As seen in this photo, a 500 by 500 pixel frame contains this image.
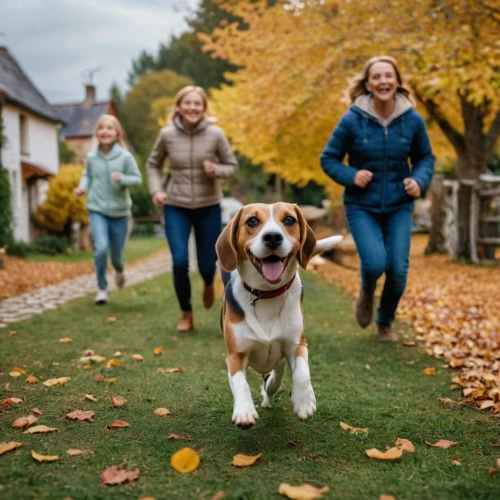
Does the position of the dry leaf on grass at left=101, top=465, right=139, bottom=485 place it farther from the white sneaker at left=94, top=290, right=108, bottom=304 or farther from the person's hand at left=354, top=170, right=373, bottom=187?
the white sneaker at left=94, top=290, right=108, bottom=304

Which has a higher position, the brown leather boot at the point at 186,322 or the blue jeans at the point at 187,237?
the blue jeans at the point at 187,237

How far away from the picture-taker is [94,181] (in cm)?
817

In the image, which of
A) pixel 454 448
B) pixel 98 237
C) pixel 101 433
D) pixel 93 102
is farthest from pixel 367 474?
pixel 93 102

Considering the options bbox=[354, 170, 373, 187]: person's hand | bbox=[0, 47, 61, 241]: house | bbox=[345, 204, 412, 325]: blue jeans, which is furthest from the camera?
bbox=[0, 47, 61, 241]: house

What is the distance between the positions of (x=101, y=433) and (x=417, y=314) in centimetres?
503

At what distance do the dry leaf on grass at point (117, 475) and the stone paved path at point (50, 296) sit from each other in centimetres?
457

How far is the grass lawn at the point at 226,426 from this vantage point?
2.52 metres

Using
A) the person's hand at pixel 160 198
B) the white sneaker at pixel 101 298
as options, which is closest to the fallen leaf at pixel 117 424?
the person's hand at pixel 160 198

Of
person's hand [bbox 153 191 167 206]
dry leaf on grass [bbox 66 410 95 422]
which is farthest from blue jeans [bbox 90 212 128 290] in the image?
dry leaf on grass [bbox 66 410 95 422]

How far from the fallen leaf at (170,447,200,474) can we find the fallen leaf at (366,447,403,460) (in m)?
0.82

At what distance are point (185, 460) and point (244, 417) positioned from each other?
34 centimetres

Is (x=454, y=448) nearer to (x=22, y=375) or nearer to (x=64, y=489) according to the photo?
(x=64, y=489)

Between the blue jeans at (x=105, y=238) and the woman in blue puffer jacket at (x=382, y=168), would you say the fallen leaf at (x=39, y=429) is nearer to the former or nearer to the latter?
the woman in blue puffer jacket at (x=382, y=168)

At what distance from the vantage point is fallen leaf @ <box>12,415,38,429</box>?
329 centimetres
